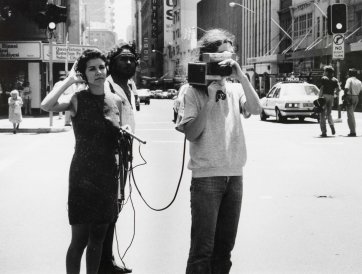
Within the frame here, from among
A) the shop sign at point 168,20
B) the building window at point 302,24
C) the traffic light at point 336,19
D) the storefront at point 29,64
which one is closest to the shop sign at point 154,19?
the shop sign at point 168,20

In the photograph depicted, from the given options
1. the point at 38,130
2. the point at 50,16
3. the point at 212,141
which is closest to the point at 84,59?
→ the point at 212,141

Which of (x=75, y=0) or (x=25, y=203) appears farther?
(x=75, y=0)

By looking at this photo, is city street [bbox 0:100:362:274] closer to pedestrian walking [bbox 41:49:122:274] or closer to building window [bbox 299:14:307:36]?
pedestrian walking [bbox 41:49:122:274]

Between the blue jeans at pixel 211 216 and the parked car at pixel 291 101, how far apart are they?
21778 mm

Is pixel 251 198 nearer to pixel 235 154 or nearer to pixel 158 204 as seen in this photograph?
pixel 158 204

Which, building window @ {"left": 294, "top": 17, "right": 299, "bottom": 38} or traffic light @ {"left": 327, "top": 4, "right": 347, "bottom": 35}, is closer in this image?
traffic light @ {"left": 327, "top": 4, "right": 347, "bottom": 35}

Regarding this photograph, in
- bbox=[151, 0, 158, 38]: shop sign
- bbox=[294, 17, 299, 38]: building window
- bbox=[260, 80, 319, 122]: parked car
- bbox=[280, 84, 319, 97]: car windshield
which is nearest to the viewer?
bbox=[260, 80, 319, 122]: parked car

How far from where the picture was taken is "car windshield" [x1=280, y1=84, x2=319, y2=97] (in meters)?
26.5

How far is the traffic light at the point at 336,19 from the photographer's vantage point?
22.0 meters

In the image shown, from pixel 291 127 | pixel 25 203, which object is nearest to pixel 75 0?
pixel 291 127

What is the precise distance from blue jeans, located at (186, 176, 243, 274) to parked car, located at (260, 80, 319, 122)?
21.8 metres

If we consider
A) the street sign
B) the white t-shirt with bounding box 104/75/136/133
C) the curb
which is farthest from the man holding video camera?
the street sign

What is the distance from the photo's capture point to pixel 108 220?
449 centimetres

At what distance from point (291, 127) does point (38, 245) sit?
17727mm
